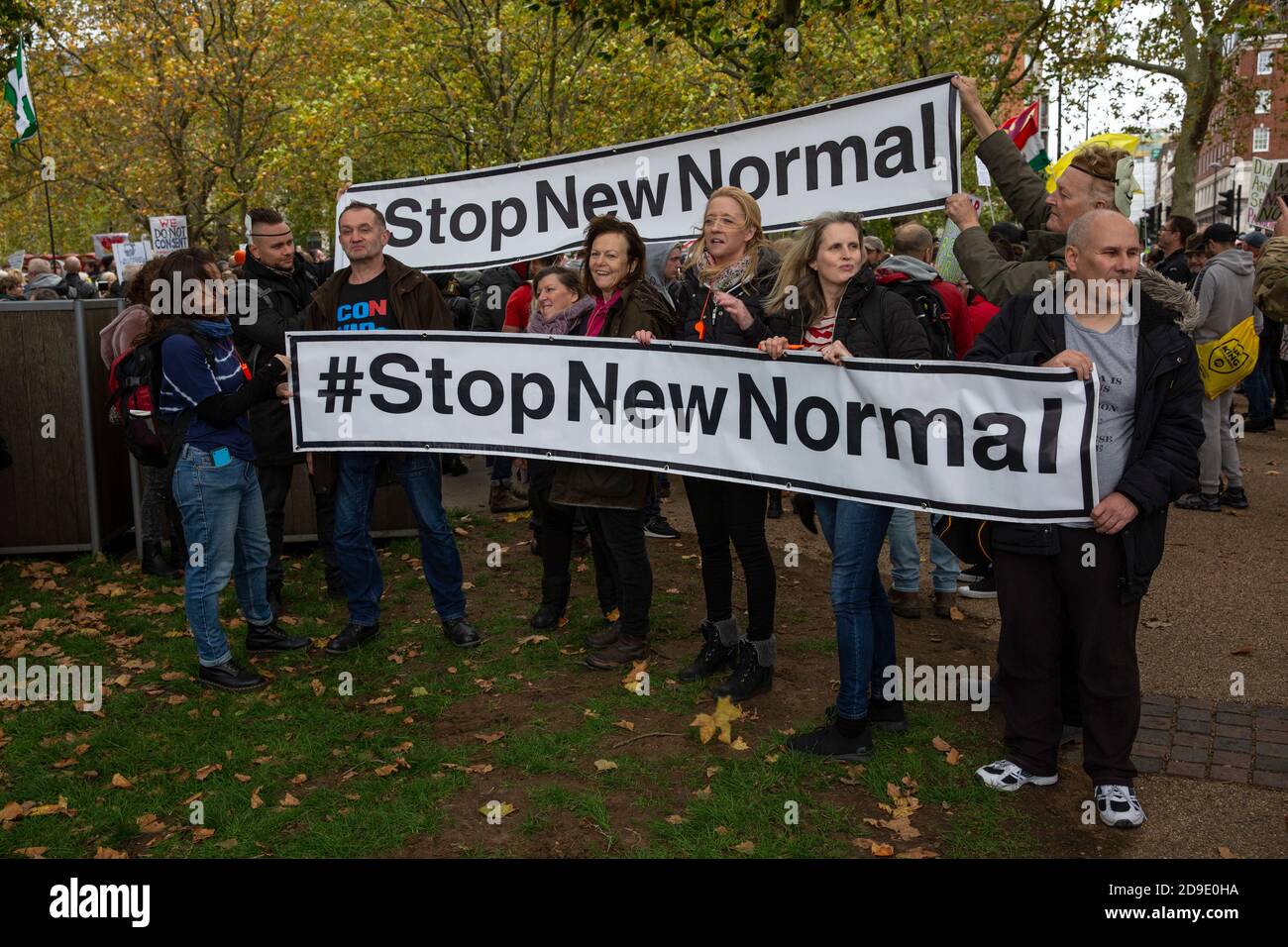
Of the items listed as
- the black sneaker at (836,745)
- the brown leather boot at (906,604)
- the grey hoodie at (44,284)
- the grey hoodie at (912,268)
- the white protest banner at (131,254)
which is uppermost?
the white protest banner at (131,254)

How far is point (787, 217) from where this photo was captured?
19.5ft

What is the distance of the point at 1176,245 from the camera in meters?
11.5

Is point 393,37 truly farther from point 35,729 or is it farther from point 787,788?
point 787,788

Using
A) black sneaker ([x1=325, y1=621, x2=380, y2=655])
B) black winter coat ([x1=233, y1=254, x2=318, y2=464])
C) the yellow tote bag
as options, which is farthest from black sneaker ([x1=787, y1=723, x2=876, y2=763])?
the yellow tote bag

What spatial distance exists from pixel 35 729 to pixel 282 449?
225 centimetres

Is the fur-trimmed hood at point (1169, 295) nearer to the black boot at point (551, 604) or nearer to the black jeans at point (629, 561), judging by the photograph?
the black jeans at point (629, 561)

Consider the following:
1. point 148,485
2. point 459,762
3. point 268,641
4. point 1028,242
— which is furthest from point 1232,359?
point 148,485

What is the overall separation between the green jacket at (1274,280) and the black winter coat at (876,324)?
5.77 metres

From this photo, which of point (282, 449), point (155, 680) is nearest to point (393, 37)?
point (282, 449)

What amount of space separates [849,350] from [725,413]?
0.76 m

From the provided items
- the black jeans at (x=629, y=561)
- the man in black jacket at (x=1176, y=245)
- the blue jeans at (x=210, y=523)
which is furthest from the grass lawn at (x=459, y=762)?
the man in black jacket at (x=1176, y=245)

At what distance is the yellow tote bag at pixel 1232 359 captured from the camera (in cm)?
944

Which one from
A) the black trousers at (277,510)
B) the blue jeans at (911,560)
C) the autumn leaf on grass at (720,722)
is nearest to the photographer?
the autumn leaf on grass at (720,722)
